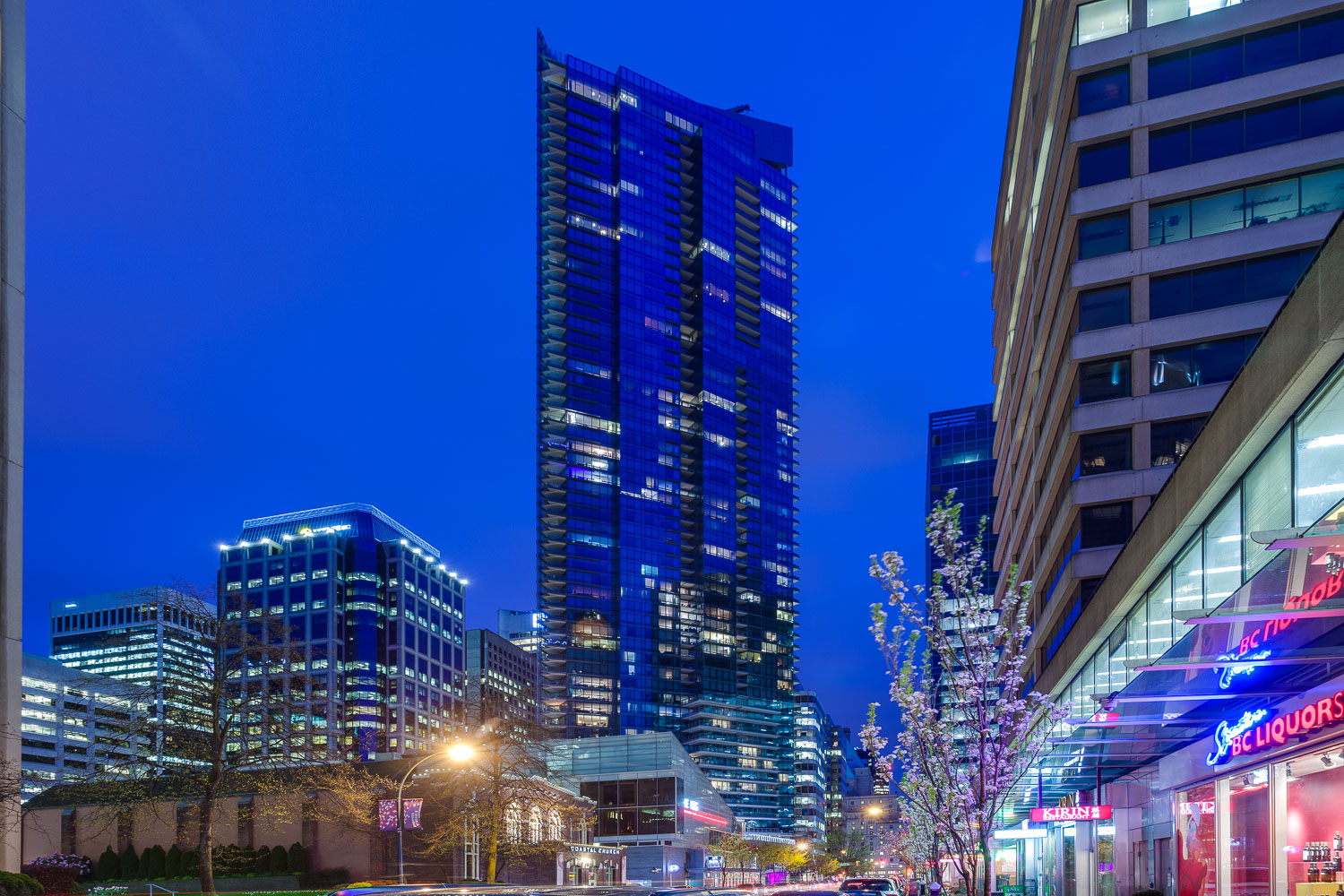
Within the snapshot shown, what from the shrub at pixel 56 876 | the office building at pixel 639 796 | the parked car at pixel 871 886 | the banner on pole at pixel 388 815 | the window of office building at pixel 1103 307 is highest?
the window of office building at pixel 1103 307

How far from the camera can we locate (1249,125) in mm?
40531

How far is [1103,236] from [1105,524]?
36.8 feet

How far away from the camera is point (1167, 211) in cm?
4212

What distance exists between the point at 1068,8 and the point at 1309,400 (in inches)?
1363

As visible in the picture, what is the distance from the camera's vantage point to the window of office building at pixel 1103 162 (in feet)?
141

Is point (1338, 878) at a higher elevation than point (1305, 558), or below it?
below

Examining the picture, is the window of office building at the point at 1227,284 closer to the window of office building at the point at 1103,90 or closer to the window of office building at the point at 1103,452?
the window of office building at the point at 1103,452

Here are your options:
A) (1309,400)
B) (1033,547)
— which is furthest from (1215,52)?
(1309,400)

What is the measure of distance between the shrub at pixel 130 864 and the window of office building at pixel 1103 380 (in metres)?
50.5

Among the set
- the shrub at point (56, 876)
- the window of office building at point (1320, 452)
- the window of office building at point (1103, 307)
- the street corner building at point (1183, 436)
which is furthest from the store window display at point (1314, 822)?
the shrub at point (56, 876)

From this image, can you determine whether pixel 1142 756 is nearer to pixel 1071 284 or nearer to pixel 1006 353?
pixel 1071 284

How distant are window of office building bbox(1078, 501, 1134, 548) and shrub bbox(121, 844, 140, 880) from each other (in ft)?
158

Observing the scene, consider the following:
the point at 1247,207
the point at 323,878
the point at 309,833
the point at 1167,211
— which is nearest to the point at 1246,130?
the point at 1247,207

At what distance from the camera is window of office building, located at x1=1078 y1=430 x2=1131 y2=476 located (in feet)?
142
